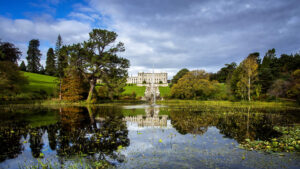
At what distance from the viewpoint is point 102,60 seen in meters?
33.8

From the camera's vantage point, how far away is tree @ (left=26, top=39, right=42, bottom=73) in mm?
78250

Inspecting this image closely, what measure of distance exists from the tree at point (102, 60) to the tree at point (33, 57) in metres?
55.9

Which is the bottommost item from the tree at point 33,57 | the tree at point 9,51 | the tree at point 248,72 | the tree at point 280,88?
the tree at point 280,88

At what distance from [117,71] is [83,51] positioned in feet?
22.7

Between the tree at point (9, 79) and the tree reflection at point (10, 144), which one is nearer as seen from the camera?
the tree reflection at point (10, 144)

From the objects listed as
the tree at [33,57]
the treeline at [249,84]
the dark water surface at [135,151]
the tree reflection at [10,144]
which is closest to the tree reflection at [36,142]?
the dark water surface at [135,151]

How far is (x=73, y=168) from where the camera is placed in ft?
17.8

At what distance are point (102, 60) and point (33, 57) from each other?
200ft


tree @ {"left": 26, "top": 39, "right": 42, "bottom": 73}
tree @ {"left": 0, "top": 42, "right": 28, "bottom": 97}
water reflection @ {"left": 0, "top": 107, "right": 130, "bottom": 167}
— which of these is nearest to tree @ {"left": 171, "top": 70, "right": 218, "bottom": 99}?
tree @ {"left": 0, "top": 42, "right": 28, "bottom": 97}

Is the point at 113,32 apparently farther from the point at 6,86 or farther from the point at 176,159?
the point at 176,159

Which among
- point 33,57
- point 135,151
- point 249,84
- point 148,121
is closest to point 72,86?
point 148,121

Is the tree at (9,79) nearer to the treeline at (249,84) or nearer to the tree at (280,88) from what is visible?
the treeline at (249,84)

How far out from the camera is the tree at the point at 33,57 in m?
78.2

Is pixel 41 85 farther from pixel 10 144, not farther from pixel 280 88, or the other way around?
pixel 280 88
